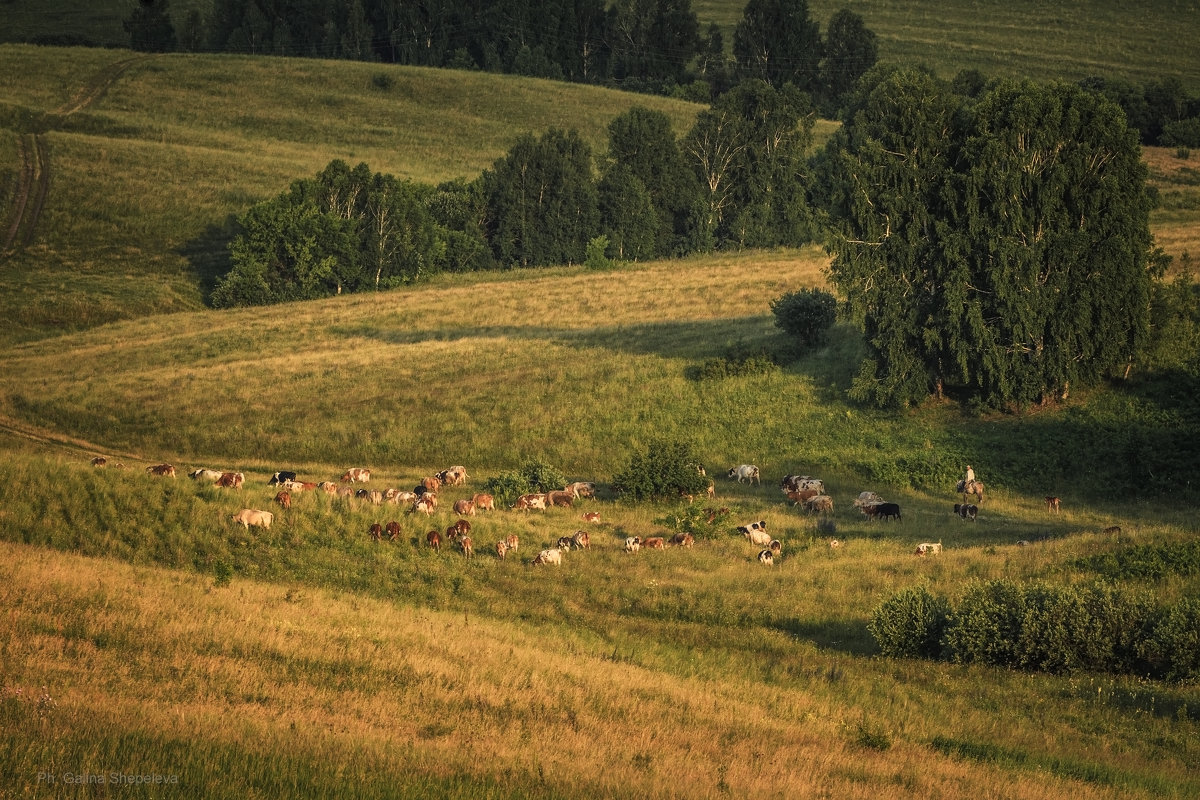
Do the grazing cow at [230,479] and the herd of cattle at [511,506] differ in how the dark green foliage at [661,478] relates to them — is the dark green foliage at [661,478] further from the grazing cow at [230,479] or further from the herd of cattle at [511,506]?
the grazing cow at [230,479]

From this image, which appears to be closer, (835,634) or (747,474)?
(835,634)

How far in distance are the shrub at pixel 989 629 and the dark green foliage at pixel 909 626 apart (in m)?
0.42

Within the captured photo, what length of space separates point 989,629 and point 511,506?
64.1 ft

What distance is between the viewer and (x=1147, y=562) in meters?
25.3

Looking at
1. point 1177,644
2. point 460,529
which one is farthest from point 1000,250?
point 1177,644

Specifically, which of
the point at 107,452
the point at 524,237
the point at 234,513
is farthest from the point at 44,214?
the point at 234,513

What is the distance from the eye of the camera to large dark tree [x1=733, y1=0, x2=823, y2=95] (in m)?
175

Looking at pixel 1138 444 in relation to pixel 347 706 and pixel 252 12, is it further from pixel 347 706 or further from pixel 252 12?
pixel 252 12

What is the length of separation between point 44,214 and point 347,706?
99924 mm

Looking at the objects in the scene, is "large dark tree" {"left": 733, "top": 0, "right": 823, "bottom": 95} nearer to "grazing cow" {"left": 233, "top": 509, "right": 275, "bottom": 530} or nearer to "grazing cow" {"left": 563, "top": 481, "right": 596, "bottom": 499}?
"grazing cow" {"left": 563, "top": 481, "right": 596, "bottom": 499}

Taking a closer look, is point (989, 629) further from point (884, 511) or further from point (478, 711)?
point (884, 511)

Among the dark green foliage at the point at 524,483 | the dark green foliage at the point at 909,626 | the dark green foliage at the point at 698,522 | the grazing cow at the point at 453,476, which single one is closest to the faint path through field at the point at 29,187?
the grazing cow at the point at 453,476

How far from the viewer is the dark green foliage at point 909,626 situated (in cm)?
2283

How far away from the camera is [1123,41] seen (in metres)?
172
